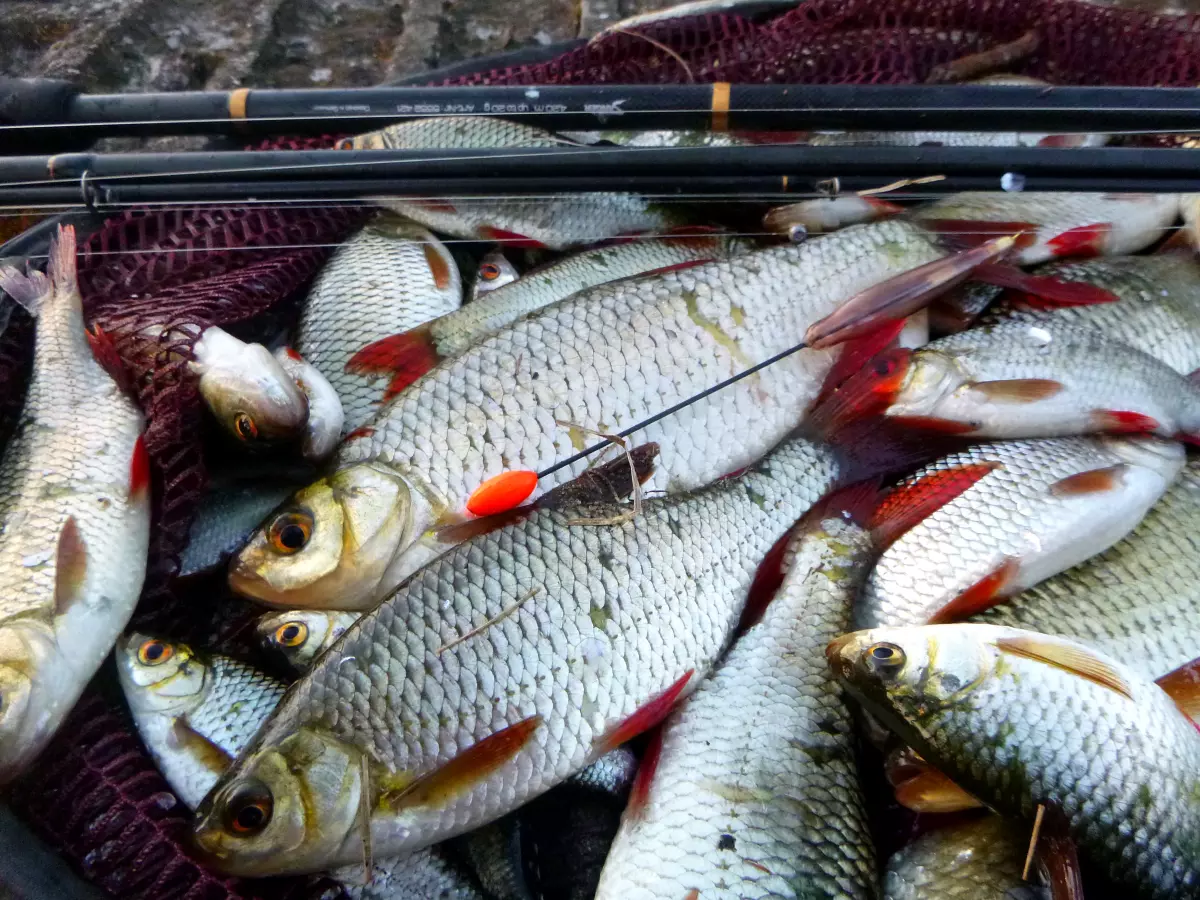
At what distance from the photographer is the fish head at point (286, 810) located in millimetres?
1174

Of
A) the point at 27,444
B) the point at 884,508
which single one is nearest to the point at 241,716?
the point at 27,444

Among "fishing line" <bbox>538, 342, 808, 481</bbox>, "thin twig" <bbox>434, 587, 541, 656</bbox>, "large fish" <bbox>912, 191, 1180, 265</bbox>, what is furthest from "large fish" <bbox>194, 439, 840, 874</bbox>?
"large fish" <bbox>912, 191, 1180, 265</bbox>

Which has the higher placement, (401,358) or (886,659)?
(401,358)

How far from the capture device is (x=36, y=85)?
1.81 meters

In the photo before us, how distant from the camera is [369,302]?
1.87m

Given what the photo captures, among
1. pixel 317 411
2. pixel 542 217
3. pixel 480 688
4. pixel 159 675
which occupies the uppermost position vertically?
pixel 542 217

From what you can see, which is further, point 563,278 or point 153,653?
point 563,278

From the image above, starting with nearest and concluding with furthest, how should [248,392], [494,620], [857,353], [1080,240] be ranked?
[494,620]
[248,392]
[857,353]
[1080,240]

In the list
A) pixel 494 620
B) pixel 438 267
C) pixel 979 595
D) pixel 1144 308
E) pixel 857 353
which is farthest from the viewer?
pixel 438 267

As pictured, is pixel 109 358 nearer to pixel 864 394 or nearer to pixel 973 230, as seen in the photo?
pixel 864 394

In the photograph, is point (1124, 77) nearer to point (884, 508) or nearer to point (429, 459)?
point (884, 508)

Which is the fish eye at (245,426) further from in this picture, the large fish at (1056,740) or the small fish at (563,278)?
the large fish at (1056,740)

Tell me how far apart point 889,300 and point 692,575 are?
24.4 inches

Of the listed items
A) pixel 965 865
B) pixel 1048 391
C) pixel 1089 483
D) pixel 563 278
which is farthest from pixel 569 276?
pixel 965 865
